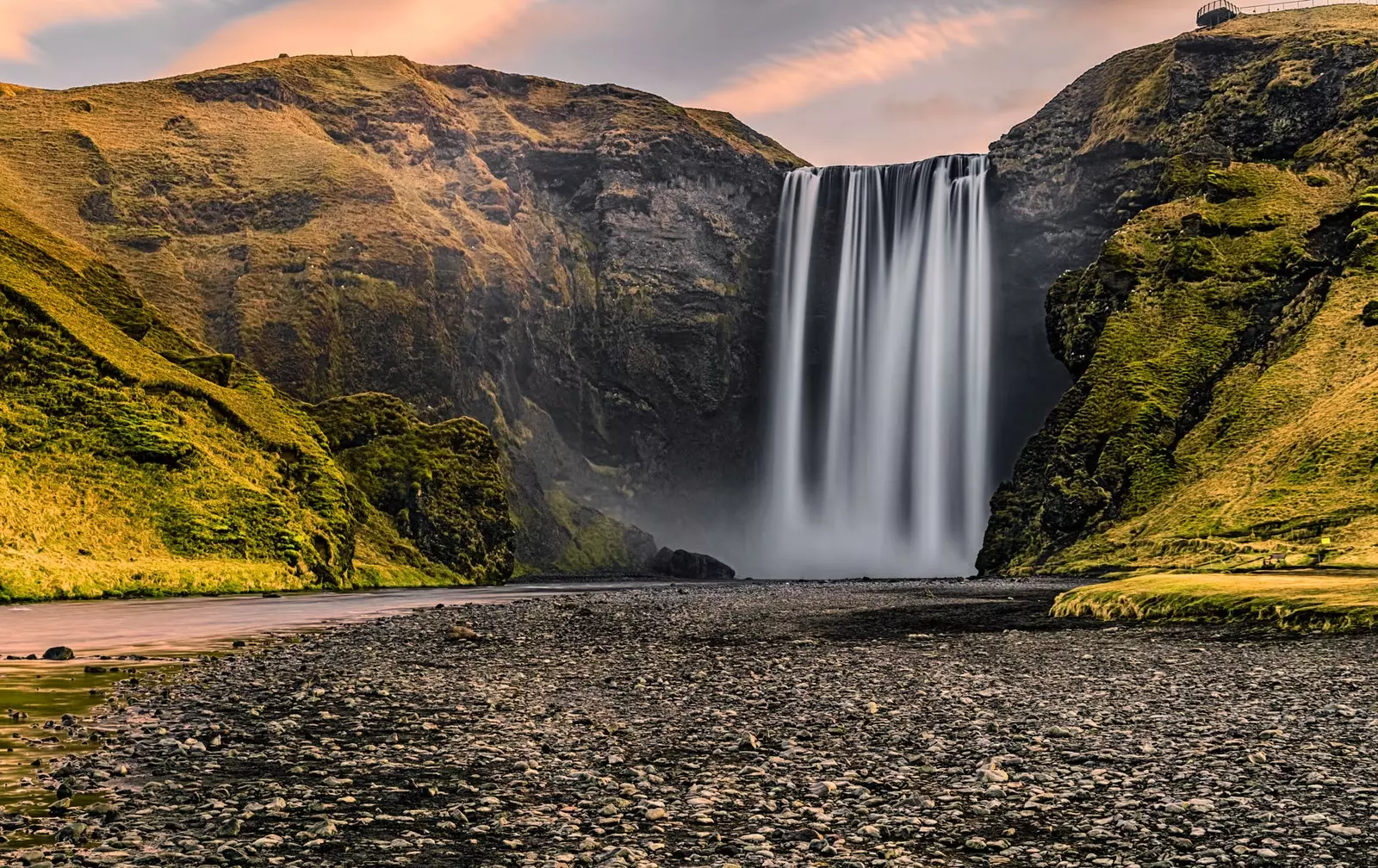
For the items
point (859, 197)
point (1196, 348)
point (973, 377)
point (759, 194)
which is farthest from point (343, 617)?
point (759, 194)

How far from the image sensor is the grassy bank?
3023 cm

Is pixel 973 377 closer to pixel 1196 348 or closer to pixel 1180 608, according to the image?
pixel 1196 348

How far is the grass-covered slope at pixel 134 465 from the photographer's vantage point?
A: 61.4 meters

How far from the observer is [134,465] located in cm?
7150

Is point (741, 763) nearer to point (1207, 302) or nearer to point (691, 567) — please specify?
point (1207, 302)

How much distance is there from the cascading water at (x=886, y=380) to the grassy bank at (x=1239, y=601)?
91044 millimetres

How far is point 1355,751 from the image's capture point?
1322cm

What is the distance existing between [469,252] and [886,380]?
7241 centimetres

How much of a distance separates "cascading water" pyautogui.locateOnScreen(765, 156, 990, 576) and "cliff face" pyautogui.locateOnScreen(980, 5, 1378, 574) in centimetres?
1282

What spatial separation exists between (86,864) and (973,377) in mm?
133363

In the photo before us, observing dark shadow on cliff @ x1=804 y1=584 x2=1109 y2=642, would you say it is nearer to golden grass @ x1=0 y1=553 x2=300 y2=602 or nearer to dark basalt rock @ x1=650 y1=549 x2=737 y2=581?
golden grass @ x1=0 y1=553 x2=300 y2=602

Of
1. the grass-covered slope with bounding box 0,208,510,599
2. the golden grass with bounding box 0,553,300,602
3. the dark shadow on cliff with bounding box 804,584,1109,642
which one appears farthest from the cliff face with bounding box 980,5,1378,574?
the grass-covered slope with bounding box 0,208,510,599

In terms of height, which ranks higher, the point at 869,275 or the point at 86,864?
the point at 869,275

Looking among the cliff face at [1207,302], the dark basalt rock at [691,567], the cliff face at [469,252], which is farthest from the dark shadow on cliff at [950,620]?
the cliff face at [469,252]
